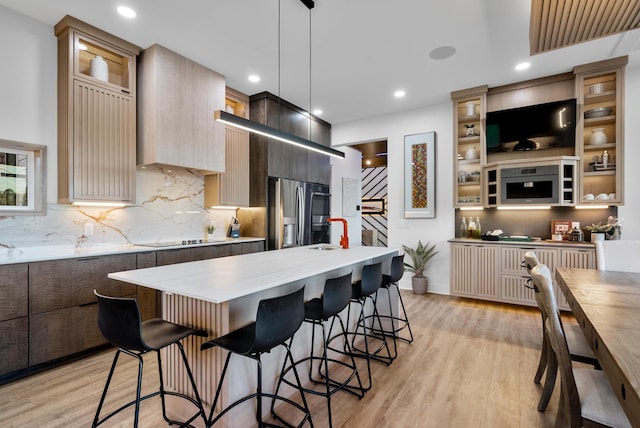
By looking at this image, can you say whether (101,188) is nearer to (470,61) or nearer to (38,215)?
(38,215)

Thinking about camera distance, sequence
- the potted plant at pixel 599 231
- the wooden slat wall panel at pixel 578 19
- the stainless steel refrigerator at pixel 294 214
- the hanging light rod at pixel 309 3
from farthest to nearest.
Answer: the stainless steel refrigerator at pixel 294 214 → the potted plant at pixel 599 231 → the hanging light rod at pixel 309 3 → the wooden slat wall panel at pixel 578 19

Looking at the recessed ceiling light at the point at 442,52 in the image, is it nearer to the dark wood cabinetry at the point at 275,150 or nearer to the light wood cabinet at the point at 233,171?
the dark wood cabinetry at the point at 275,150

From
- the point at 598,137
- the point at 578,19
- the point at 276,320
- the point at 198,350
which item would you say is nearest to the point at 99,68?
the point at 198,350

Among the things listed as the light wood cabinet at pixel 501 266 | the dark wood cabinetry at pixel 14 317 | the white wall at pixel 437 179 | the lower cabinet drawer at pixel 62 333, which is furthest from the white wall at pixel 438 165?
the dark wood cabinetry at pixel 14 317

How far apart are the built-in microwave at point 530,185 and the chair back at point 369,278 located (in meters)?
2.78

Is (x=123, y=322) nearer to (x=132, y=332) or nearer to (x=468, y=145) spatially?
(x=132, y=332)

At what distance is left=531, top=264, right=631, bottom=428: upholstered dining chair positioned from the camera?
1.23 meters

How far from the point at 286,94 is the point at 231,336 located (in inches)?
155

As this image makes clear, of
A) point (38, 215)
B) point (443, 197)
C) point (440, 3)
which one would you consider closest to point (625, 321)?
Result: point (440, 3)

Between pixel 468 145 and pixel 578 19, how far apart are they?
249 centimetres

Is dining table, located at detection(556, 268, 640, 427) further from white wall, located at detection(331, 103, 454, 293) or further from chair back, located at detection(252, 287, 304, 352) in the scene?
white wall, located at detection(331, 103, 454, 293)

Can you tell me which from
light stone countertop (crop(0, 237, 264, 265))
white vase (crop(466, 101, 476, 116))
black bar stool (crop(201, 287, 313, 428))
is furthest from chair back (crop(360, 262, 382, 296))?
white vase (crop(466, 101, 476, 116))

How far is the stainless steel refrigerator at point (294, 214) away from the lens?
464 centimetres

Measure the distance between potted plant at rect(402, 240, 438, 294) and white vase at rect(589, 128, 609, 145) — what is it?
2.41 metres
